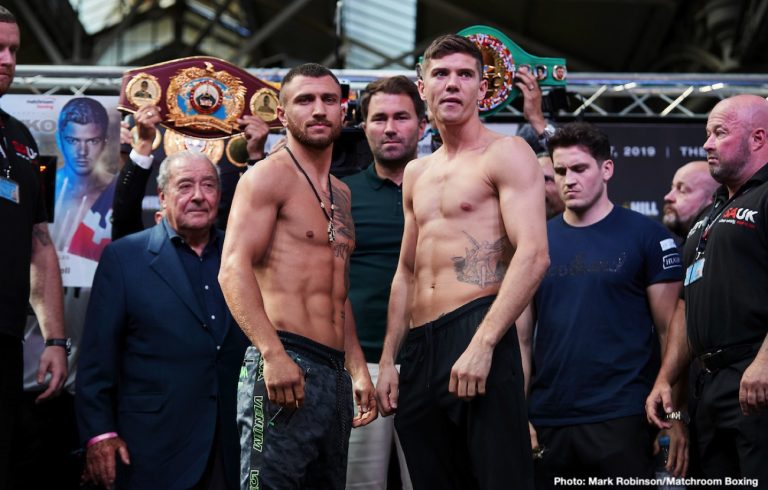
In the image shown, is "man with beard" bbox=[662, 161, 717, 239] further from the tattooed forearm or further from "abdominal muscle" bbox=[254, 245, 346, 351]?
"abdominal muscle" bbox=[254, 245, 346, 351]

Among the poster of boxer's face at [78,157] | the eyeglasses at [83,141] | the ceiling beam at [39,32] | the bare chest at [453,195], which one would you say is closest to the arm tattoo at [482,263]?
the bare chest at [453,195]

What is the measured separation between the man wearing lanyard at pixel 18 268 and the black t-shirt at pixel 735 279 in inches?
103

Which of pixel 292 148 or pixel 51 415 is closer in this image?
pixel 292 148

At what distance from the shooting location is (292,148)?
133 inches

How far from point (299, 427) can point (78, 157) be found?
10.6 feet

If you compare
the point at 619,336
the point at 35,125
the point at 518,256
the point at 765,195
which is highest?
the point at 35,125

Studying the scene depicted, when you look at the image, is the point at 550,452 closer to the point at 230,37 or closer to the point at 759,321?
the point at 759,321

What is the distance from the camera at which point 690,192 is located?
213 inches

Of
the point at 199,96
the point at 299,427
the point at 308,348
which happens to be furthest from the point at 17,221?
the point at 299,427

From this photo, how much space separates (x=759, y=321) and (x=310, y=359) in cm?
169

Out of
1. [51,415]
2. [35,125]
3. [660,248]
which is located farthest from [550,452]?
[35,125]

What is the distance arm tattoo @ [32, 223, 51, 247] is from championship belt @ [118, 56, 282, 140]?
82 centimetres

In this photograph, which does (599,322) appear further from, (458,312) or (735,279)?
(458,312)

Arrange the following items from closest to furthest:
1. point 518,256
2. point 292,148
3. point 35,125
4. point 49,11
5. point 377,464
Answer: point 518,256, point 292,148, point 377,464, point 35,125, point 49,11
